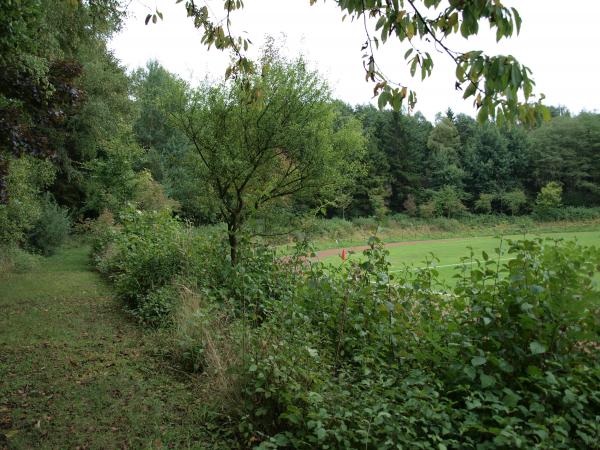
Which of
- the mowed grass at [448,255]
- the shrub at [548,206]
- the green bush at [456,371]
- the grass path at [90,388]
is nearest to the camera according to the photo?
the green bush at [456,371]

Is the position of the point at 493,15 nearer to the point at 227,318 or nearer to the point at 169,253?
the point at 227,318

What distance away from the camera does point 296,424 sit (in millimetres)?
2809

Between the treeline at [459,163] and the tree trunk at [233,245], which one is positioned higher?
the treeline at [459,163]

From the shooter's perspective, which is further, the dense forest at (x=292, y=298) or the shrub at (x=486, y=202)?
the shrub at (x=486, y=202)

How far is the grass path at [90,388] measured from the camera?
325cm

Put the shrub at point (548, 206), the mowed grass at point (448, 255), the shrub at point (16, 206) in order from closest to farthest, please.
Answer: the mowed grass at point (448, 255) → the shrub at point (16, 206) → the shrub at point (548, 206)

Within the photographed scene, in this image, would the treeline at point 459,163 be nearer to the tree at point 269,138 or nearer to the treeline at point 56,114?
the treeline at point 56,114

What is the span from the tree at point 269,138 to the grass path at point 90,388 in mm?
2539

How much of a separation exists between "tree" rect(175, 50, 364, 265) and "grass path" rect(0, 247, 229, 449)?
2539 millimetres

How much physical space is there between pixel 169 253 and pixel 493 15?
20.9 feet

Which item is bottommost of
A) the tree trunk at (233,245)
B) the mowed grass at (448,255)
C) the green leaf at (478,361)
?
the mowed grass at (448,255)

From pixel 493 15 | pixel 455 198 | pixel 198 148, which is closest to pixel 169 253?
pixel 198 148

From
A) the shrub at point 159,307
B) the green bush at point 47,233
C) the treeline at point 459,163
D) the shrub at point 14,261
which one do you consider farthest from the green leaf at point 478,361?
the treeline at point 459,163

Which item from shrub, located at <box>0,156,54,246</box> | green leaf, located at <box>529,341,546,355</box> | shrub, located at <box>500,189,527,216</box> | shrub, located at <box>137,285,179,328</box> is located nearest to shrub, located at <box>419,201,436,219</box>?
shrub, located at <box>500,189,527,216</box>
